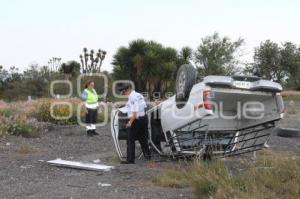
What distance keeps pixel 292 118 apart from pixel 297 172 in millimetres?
17266

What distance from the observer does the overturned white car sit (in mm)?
9156

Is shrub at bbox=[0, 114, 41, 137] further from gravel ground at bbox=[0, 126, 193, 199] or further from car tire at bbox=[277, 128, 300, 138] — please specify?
car tire at bbox=[277, 128, 300, 138]

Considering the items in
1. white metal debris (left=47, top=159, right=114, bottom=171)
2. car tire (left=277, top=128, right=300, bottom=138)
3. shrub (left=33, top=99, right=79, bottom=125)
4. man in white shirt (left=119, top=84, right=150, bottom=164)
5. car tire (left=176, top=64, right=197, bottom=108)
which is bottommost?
car tire (left=277, top=128, right=300, bottom=138)

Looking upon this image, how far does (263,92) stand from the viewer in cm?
941

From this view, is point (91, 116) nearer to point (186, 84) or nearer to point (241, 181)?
point (186, 84)

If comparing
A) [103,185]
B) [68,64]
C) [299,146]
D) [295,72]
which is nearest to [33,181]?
[103,185]

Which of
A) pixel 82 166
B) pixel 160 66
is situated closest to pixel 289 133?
pixel 82 166

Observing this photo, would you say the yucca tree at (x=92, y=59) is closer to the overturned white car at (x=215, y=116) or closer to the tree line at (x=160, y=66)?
the tree line at (x=160, y=66)

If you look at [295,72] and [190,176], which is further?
[295,72]

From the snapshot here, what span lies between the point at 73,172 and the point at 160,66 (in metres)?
27.1

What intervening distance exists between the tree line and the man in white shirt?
79.2ft

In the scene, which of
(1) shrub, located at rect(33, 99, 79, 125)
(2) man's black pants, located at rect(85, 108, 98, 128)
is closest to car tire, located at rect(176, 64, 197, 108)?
(2) man's black pants, located at rect(85, 108, 98, 128)

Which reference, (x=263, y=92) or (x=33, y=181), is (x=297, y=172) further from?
(x=33, y=181)

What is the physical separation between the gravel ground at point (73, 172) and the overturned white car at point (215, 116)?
0.65 metres
